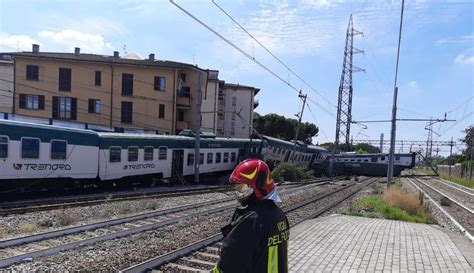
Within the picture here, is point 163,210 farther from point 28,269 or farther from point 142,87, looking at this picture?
point 142,87

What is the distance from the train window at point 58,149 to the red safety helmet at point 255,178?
16.3 meters

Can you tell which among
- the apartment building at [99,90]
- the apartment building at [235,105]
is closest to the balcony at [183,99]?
the apartment building at [99,90]

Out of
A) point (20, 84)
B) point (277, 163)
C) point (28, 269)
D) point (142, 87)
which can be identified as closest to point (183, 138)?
point (277, 163)

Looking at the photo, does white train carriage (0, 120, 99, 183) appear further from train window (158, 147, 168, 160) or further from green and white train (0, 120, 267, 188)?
train window (158, 147, 168, 160)

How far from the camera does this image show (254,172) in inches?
109

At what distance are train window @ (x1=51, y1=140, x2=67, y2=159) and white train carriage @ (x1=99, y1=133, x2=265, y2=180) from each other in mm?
2211

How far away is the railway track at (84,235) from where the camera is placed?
7.79 m

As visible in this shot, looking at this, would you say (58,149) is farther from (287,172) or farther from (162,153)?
(287,172)

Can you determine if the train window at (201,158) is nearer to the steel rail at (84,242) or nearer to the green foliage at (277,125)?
the steel rail at (84,242)

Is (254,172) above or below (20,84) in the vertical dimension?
below

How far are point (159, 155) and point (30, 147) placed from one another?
8737 mm

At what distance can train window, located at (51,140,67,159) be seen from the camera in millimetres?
17375

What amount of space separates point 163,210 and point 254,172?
11.8 meters

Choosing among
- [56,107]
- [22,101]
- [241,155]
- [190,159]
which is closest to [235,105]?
[56,107]
